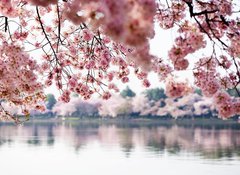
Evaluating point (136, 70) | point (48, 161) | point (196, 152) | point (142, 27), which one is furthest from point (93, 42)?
point (196, 152)

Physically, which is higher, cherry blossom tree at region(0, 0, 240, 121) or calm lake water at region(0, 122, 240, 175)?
cherry blossom tree at region(0, 0, 240, 121)

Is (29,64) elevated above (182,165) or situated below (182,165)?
above

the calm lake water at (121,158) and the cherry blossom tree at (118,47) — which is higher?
the cherry blossom tree at (118,47)

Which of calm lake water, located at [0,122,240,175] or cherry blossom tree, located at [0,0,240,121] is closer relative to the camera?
cherry blossom tree, located at [0,0,240,121]

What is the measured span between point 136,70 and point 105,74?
0.62 m

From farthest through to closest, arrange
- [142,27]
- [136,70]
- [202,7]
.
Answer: [136,70]
[202,7]
[142,27]

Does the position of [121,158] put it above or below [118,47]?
below

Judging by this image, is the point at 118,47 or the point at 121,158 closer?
the point at 118,47

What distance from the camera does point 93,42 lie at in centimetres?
747

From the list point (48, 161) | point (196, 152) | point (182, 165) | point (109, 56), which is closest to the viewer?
point (109, 56)

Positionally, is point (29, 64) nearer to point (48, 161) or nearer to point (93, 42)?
point (93, 42)

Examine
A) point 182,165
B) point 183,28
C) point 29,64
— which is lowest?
point 182,165

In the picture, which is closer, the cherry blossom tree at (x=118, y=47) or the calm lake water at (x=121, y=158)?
the cherry blossom tree at (x=118, y=47)

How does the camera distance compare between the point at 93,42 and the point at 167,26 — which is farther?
the point at 93,42
